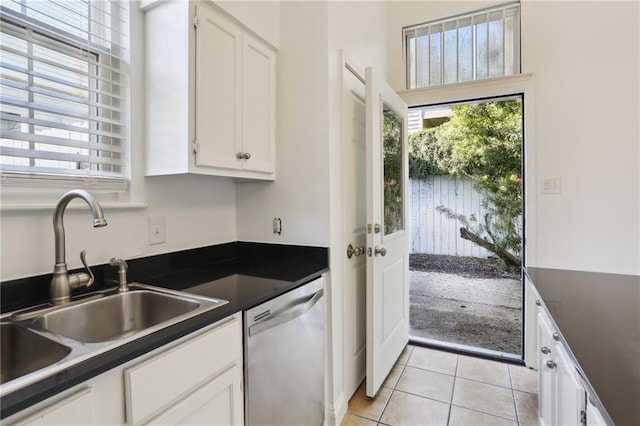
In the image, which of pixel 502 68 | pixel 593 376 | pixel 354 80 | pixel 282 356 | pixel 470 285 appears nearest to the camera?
pixel 593 376

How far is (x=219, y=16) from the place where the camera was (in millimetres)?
1435

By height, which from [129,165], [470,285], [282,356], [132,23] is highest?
[132,23]

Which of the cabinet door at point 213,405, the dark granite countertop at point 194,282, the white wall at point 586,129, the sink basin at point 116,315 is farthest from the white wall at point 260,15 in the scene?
the white wall at point 586,129

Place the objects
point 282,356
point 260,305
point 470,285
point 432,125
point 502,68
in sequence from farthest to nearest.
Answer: point 432,125 → point 470,285 → point 502,68 → point 282,356 → point 260,305

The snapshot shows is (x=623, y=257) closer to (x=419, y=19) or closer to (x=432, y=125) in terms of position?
(x=419, y=19)

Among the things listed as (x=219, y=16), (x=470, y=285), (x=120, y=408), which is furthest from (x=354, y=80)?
(x=470, y=285)

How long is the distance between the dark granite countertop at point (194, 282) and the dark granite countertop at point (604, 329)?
0.96 metres

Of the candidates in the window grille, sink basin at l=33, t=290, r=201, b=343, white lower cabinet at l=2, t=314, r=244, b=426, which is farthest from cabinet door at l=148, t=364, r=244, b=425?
the window grille

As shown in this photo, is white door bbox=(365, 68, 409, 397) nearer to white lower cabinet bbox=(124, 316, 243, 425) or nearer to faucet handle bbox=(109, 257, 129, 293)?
white lower cabinet bbox=(124, 316, 243, 425)

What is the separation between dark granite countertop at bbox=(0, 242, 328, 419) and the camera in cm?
67

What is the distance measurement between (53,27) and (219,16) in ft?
2.03

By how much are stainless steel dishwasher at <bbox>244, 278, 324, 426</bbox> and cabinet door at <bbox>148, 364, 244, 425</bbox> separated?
0.05m

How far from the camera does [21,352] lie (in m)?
0.91

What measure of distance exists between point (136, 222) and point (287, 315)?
0.79 meters
